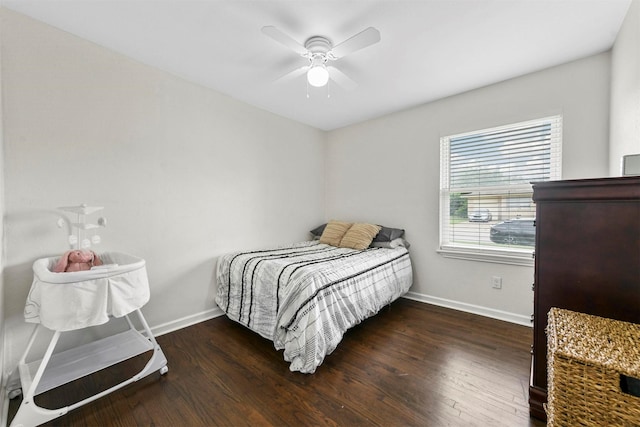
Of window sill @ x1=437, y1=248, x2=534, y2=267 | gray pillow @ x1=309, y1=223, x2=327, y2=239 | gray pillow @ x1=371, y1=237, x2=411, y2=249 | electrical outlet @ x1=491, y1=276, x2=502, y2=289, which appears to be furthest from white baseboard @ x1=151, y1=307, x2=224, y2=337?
electrical outlet @ x1=491, y1=276, x2=502, y2=289

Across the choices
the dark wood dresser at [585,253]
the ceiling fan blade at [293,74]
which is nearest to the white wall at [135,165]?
the ceiling fan blade at [293,74]

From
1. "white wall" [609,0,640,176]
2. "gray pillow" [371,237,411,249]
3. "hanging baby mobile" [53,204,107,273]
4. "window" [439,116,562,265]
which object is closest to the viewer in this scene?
"white wall" [609,0,640,176]

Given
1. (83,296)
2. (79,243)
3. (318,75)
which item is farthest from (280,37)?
(79,243)

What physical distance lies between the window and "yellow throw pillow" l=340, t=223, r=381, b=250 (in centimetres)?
79

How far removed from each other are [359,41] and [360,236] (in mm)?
2074

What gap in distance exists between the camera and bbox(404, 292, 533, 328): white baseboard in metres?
2.47

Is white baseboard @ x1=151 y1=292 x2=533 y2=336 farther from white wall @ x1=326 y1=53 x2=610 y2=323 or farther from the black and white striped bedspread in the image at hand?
the black and white striped bedspread

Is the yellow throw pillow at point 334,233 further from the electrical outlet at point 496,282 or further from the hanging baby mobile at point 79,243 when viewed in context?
the hanging baby mobile at point 79,243

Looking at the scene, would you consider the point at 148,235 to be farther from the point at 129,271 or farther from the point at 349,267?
the point at 349,267

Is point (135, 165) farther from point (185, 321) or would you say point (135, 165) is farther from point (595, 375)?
point (595, 375)

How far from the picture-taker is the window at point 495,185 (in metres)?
2.40

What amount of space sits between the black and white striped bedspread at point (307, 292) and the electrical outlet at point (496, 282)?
2.77ft

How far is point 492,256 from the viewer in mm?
2580

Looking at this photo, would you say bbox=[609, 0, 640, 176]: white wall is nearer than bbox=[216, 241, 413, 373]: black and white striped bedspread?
Yes
